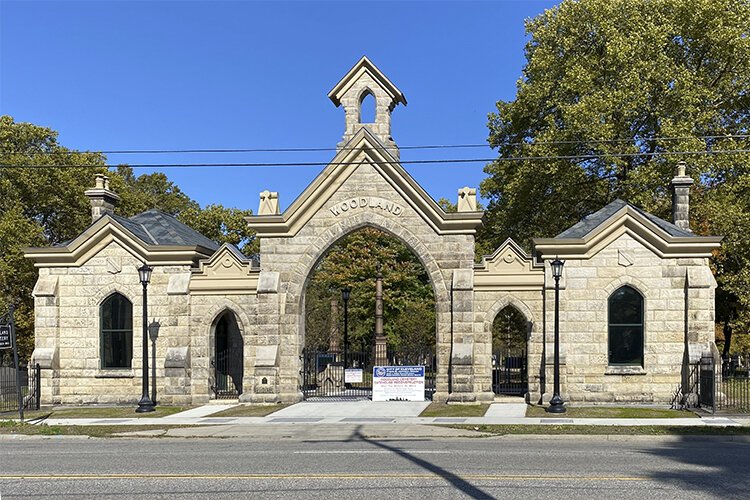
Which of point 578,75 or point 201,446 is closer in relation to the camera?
point 201,446

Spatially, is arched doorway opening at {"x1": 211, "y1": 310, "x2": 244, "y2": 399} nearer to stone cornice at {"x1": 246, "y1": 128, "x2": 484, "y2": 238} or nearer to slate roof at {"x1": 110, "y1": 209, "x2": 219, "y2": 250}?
slate roof at {"x1": 110, "y1": 209, "x2": 219, "y2": 250}

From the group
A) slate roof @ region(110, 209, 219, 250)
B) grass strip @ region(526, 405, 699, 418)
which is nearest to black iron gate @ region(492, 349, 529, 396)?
grass strip @ region(526, 405, 699, 418)

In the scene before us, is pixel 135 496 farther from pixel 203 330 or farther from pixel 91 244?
pixel 91 244

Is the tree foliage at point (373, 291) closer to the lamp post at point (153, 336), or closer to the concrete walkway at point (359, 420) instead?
the lamp post at point (153, 336)

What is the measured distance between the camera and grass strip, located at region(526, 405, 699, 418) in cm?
1924

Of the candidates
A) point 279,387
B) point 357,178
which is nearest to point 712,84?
point 357,178

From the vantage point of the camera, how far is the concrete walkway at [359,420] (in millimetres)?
17312

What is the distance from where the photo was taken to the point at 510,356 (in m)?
26.9

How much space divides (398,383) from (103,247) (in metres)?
10.6

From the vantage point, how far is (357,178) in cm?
2314

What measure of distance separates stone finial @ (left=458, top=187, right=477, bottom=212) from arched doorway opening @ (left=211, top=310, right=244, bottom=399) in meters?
9.23

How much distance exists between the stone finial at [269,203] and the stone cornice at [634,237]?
8335 mm

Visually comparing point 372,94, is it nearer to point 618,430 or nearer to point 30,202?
point 618,430

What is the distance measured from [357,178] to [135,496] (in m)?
14.8
